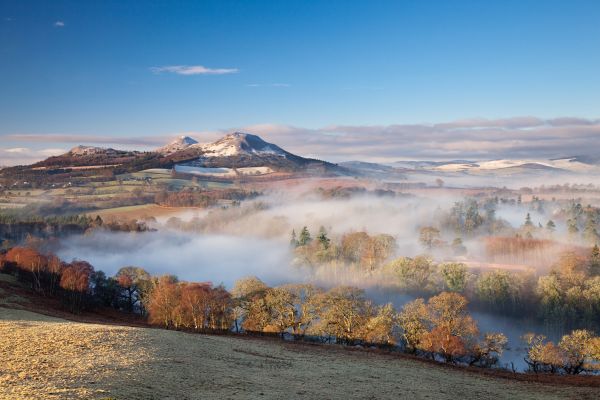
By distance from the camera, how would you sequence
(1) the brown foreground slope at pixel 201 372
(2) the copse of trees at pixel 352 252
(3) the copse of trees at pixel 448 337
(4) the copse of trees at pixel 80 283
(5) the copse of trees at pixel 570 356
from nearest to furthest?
(1) the brown foreground slope at pixel 201 372
(5) the copse of trees at pixel 570 356
(3) the copse of trees at pixel 448 337
(4) the copse of trees at pixel 80 283
(2) the copse of trees at pixel 352 252

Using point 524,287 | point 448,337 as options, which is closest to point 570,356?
point 448,337

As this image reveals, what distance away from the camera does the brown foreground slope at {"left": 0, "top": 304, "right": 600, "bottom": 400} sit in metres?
36.6

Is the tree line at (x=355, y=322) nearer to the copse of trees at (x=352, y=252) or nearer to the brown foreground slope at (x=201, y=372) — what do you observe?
the brown foreground slope at (x=201, y=372)

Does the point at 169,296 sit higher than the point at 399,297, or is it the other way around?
the point at 169,296

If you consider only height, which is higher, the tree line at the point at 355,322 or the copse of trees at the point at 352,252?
the tree line at the point at 355,322

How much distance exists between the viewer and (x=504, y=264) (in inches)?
7308

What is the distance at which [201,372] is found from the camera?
45.6 m

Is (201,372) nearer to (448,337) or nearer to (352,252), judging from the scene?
(448,337)

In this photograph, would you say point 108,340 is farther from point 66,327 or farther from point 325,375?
point 325,375

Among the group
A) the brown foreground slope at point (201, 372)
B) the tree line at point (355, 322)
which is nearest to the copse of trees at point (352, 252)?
the tree line at point (355, 322)

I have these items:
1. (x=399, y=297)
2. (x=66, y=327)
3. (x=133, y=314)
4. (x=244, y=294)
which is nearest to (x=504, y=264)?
(x=399, y=297)

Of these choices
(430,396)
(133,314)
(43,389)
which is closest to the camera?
(43,389)

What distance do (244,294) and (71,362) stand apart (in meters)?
57.1

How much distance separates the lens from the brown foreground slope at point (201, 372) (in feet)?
120
